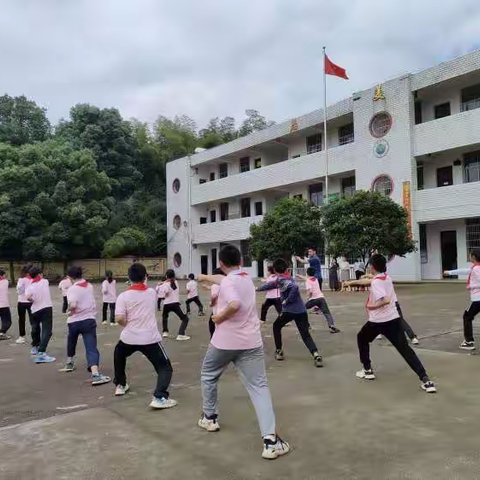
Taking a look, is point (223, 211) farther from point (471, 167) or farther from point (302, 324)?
point (302, 324)

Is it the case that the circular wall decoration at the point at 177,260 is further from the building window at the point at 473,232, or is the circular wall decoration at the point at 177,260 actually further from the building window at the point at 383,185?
the building window at the point at 473,232

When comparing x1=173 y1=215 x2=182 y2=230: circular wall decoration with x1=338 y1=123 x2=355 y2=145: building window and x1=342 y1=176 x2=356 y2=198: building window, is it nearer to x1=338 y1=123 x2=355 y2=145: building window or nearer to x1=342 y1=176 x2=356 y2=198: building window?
x1=342 y1=176 x2=356 y2=198: building window

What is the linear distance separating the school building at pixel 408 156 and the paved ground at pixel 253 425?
16.7m

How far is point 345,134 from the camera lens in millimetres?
28375

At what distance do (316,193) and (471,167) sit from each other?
9.26m

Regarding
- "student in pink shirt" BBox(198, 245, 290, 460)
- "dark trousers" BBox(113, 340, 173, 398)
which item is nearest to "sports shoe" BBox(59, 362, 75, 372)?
"dark trousers" BBox(113, 340, 173, 398)

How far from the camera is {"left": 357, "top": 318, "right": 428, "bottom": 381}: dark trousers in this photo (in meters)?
5.50

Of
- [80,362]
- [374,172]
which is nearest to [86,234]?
[374,172]

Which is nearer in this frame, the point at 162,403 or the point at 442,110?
the point at 162,403

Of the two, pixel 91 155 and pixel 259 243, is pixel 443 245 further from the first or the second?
pixel 91 155

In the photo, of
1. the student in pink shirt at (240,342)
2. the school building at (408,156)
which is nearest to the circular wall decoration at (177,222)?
the school building at (408,156)

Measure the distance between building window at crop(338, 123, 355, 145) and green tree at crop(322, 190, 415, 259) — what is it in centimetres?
845

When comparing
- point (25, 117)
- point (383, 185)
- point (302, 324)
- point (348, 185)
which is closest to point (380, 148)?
point (383, 185)

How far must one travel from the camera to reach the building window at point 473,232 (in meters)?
22.7
